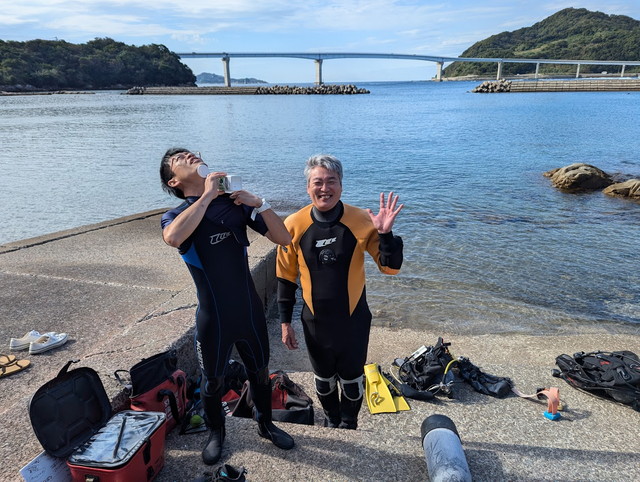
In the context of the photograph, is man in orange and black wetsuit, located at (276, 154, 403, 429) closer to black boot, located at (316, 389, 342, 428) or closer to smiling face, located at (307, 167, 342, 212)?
smiling face, located at (307, 167, 342, 212)

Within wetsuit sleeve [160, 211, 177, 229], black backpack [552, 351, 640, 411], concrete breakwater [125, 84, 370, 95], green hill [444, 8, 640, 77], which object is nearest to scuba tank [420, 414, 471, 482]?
black backpack [552, 351, 640, 411]

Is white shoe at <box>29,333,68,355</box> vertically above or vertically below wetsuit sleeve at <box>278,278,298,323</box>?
below

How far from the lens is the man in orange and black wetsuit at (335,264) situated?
9.79ft

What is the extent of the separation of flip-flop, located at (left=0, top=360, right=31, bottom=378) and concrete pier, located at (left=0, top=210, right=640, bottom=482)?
2.0 inches

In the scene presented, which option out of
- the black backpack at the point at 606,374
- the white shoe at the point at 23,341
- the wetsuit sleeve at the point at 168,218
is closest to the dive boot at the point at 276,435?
the wetsuit sleeve at the point at 168,218

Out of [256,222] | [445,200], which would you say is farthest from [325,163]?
[445,200]

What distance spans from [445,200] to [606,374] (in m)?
11.0

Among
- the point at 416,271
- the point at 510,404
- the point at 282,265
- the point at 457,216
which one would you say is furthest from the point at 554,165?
the point at 282,265

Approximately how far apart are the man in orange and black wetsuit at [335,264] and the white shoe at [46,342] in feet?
8.34

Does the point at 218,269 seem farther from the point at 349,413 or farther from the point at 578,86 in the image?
the point at 578,86

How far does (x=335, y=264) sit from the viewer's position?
3.09 meters

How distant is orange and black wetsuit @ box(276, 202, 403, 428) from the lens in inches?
121

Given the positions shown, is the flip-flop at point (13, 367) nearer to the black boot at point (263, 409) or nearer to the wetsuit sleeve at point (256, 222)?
the black boot at point (263, 409)

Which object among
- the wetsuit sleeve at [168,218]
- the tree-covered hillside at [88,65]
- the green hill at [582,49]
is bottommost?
the wetsuit sleeve at [168,218]
